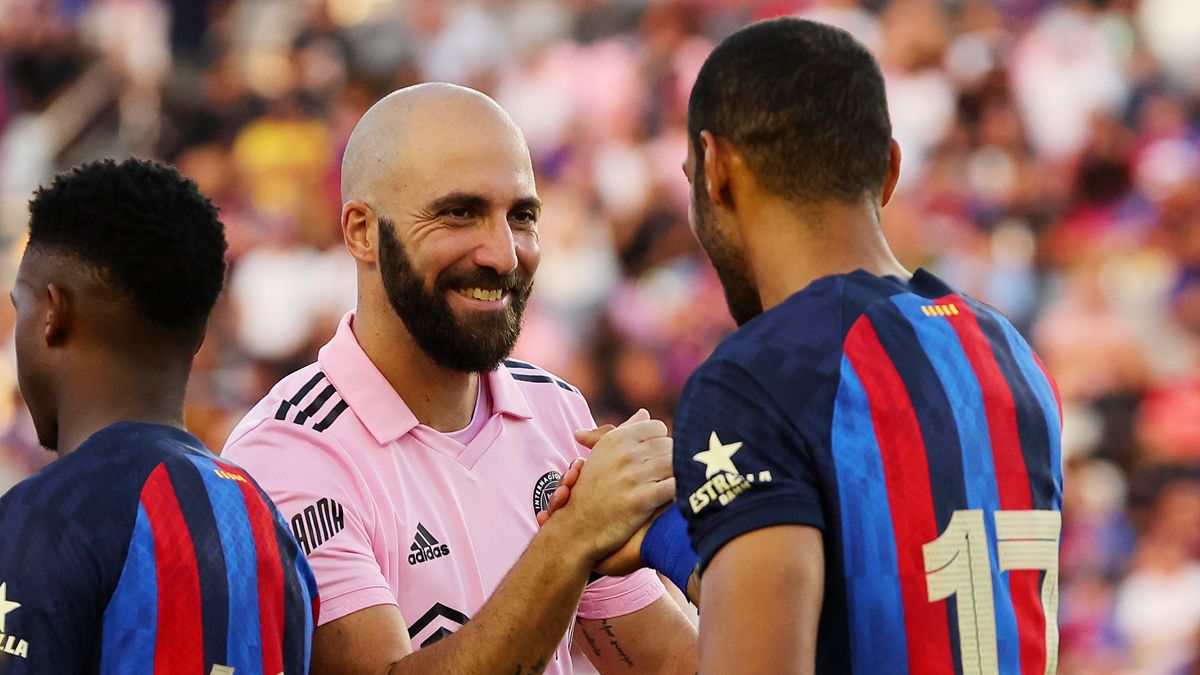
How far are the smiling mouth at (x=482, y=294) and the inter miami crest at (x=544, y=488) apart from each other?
1.36 ft

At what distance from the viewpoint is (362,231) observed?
371cm

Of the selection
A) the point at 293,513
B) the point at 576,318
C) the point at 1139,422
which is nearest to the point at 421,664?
the point at 293,513

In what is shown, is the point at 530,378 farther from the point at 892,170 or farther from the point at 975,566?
the point at 975,566

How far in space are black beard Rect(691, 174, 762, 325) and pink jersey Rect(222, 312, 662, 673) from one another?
98 cm

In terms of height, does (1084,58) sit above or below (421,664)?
above

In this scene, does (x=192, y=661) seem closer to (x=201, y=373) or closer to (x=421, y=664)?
(x=421, y=664)

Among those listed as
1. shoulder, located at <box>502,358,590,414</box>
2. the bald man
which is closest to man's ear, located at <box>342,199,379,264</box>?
the bald man

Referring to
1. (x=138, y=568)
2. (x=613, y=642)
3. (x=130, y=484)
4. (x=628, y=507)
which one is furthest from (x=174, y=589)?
(x=613, y=642)

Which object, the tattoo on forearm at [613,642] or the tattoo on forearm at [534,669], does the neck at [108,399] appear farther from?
the tattoo on forearm at [613,642]

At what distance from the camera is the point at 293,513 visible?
3.28 meters

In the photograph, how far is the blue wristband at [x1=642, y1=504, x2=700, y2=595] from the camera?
2.98 meters

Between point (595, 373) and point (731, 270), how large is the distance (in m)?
7.57

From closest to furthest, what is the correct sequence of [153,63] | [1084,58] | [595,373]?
[595,373] < [1084,58] < [153,63]

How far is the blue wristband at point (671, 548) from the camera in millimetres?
2982
